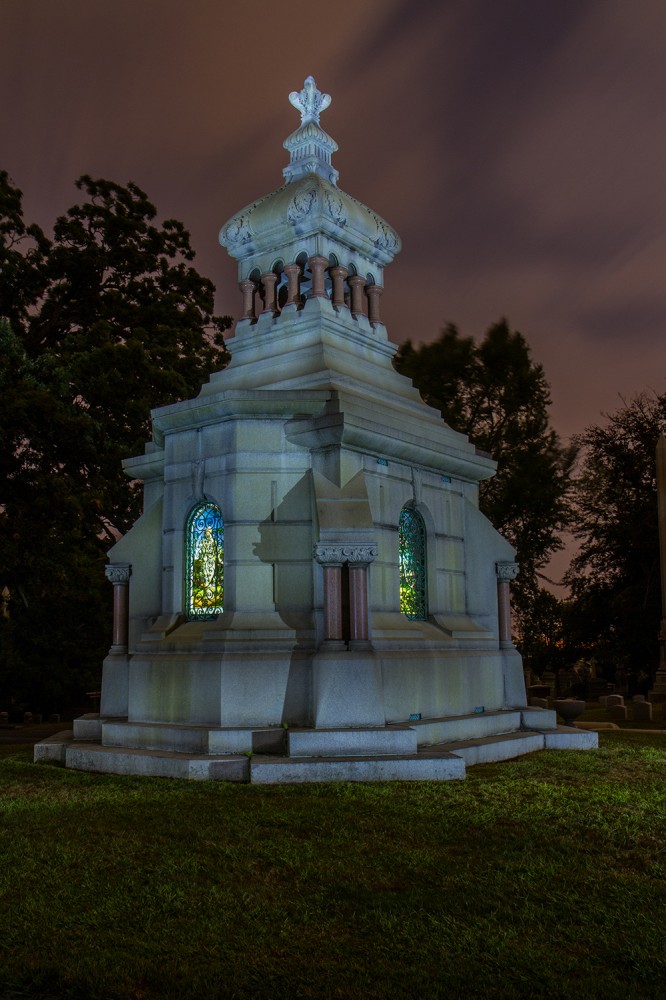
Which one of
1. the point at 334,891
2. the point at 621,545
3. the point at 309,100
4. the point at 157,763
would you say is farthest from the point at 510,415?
the point at 334,891

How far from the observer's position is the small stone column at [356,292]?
15.4m

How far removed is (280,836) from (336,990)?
119 inches

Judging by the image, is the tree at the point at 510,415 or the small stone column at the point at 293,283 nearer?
the small stone column at the point at 293,283

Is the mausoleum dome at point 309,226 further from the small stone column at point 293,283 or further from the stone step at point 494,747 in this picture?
the stone step at point 494,747

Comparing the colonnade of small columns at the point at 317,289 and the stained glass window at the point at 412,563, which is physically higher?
the colonnade of small columns at the point at 317,289

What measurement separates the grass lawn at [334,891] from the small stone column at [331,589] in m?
2.10

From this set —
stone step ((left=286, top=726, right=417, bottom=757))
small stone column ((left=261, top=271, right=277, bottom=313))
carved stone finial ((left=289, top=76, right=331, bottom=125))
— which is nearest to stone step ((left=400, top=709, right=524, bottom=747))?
stone step ((left=286, top=726, right=417, bottom=757))

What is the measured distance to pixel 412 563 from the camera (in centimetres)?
1357

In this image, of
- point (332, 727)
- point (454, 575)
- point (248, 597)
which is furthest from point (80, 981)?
point (454, 575)

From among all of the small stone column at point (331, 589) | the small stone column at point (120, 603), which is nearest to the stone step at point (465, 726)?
the small stone column at point (331, 589)

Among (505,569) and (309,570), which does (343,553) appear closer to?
(309,570)

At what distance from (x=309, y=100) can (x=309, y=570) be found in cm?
997

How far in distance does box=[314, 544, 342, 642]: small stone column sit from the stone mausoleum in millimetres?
20

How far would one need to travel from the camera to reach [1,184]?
24938 millimetres
